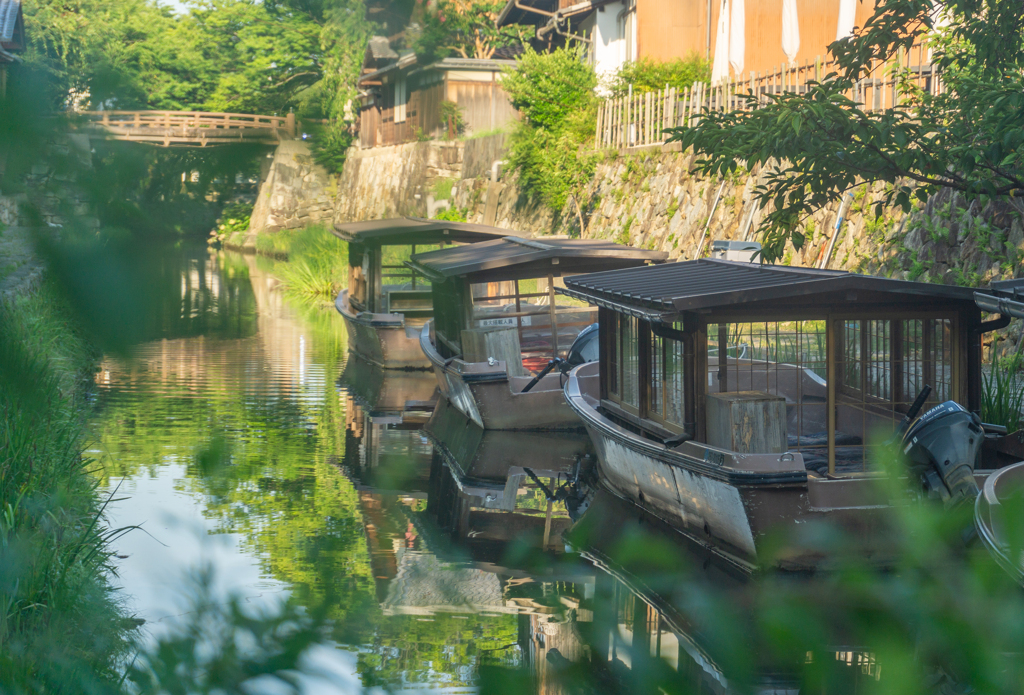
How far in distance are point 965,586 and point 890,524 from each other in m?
0.12

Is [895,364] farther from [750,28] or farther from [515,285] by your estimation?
[750,28]

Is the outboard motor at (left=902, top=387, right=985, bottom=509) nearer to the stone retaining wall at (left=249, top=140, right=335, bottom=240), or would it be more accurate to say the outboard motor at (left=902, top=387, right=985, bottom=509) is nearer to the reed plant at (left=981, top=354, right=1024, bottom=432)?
the reed plant at (left=981, top=354, right=1024, bottom=432)

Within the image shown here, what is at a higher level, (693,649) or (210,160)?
(210,160)

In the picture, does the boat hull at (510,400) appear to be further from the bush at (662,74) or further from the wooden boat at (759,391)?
the bush at (662,74)

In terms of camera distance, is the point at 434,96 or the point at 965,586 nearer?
the point at 965,586

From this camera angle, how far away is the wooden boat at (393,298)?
18141mm

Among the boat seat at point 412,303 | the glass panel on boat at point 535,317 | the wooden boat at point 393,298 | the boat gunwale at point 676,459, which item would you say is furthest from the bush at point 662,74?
the boat gunwale at point 676,459

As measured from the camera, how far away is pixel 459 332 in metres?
13.9

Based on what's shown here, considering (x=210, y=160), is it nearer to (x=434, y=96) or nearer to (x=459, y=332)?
(x=434, y=96)

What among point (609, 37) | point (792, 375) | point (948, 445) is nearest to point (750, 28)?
point (609, 37)

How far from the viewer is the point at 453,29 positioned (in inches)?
51.9

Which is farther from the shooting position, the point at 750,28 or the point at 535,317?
the point at 750,28

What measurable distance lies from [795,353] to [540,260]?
4.51 metres

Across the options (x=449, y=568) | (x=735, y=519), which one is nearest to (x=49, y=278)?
(x=449, y=568)
